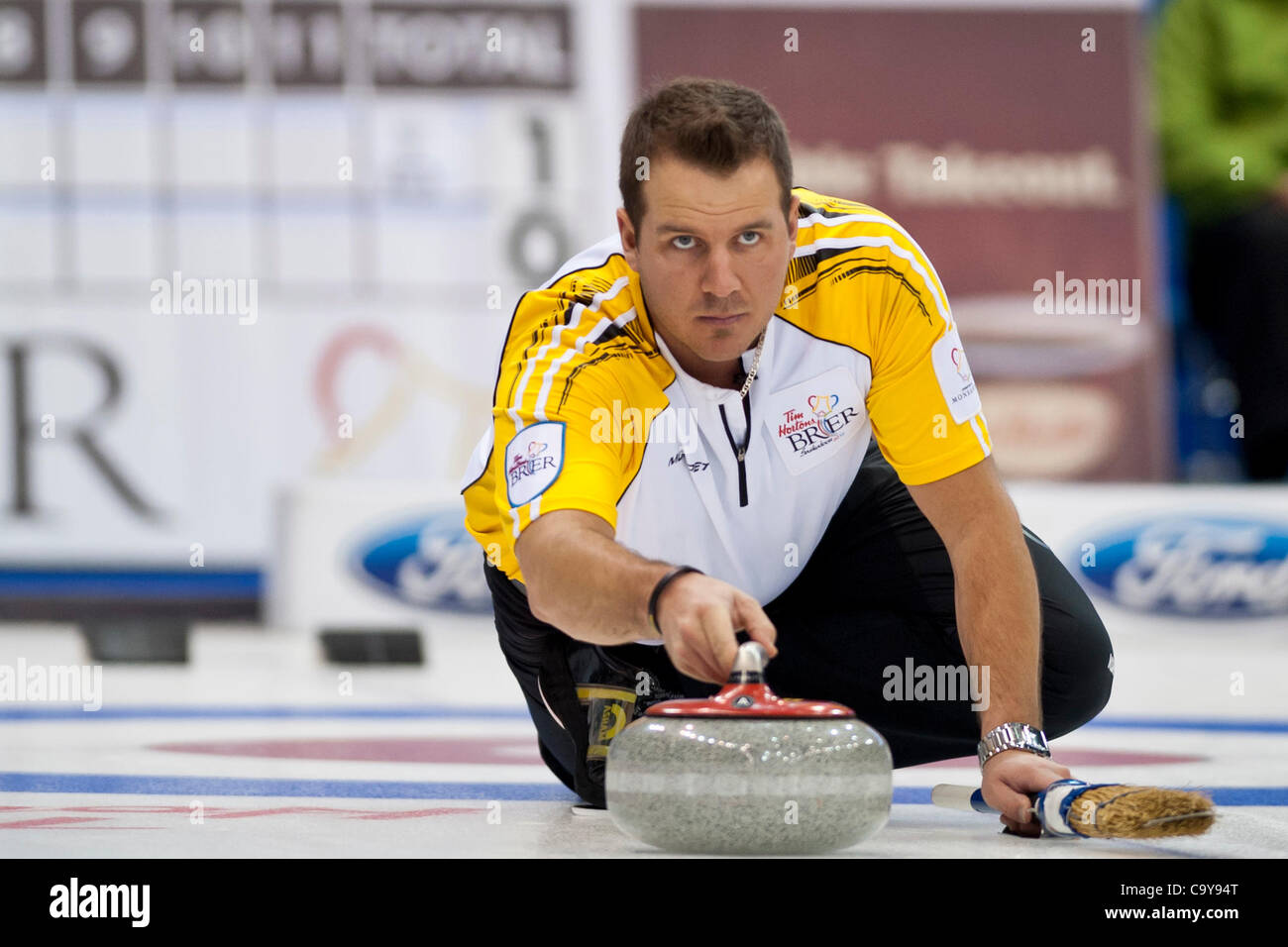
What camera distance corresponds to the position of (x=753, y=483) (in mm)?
3125

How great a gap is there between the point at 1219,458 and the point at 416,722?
645cm

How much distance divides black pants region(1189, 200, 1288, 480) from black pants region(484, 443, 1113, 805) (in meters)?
6.45

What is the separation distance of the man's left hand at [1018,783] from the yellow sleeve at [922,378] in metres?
0.50

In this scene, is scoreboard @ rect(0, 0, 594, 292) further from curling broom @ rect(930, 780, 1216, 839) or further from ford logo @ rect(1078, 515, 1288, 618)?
curling broom @ rect(930, 780, 1216, 839)

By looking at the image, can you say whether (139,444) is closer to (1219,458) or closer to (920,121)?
(920,121)

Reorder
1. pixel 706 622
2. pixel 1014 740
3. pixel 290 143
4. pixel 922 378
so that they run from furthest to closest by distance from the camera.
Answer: pixel 290 143 → pixel 922 378 → pixel 1014 740 → pixel 706 622

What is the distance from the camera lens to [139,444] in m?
8.89

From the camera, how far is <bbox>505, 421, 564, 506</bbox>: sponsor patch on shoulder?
2.66 meters

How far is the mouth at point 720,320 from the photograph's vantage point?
275cm

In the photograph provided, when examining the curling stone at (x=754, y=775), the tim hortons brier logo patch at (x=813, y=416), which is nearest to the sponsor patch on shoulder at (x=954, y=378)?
the tim hortons brier logo patch at (x=813, y=416)

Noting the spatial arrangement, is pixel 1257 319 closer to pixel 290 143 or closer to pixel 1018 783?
pixel 290 143

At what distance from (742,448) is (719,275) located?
47 centimetres

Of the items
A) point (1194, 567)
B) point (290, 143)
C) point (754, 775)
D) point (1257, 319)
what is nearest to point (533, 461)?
point (754, 775)
